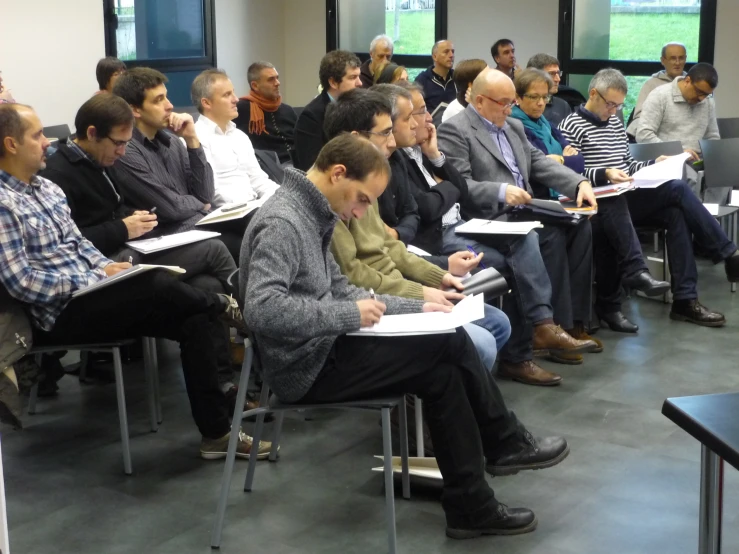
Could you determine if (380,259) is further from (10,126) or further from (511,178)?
(511,178)

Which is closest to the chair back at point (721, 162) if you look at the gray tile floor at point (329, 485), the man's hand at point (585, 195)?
the man's hand at point (585, 195)

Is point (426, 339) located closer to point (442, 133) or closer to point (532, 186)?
point (442, 133)

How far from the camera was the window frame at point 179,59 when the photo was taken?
23.8 feet

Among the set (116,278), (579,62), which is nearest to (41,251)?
(116,278)

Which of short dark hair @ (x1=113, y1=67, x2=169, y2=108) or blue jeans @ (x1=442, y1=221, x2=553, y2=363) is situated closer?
short dark hair @ (x1=113, y1=67, x2=169, y2=108)

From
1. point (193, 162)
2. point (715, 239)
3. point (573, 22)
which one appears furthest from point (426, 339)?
point (573, 22)

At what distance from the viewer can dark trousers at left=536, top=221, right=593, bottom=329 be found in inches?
167

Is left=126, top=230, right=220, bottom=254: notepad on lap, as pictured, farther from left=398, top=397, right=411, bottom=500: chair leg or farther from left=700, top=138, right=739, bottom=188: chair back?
left=700, top=138, right=739, bottom=188: chair back

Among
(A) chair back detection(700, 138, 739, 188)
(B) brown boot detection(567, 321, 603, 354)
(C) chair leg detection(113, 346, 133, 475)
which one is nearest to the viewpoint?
(C) chair leg detection(113, 346, 133, 475)

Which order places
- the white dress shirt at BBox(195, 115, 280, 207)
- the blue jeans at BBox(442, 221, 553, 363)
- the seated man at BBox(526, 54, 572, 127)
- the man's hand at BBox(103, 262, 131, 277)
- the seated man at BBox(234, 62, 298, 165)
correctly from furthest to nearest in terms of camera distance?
the seated man at BBox(526, 54, 572, 127), the seated man at BBox(234, 62, 298, 165), the white dress shirt at BBox(195, 115, 280, 207), the blue jeans at BBox(442, 221, 553, 363), the man's hand at BBox(103, 262, 131, 277)

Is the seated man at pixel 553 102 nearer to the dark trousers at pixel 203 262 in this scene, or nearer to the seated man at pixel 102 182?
the dark trousers at pixel 203 262

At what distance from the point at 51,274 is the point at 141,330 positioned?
345mm

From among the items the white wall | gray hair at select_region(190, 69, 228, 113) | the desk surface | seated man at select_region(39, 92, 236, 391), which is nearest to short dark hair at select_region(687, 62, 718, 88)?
gray hair at select_region(190, 69, 228, 113)

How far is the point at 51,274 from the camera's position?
2.94 metres
